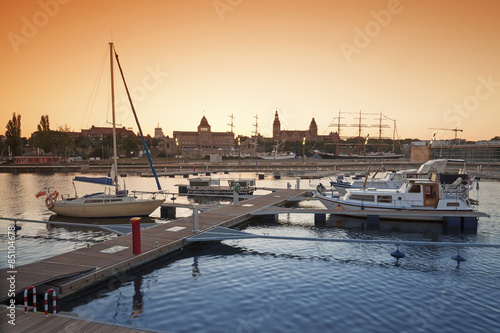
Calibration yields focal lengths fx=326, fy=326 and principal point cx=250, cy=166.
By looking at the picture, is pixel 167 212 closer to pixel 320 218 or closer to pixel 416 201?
pixel 320 218

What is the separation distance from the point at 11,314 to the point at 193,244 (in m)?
10.6

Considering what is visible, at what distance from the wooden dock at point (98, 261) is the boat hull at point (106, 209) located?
22.7 ft

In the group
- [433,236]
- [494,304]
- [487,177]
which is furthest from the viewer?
[487,177]

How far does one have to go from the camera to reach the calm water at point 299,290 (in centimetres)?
1131

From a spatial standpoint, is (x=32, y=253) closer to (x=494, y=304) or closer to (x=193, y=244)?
(x=193, y=244)

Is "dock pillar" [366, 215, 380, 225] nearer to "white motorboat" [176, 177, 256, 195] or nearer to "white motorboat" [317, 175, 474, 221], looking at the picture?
"white motorboat" [317, 175, 474, 221]

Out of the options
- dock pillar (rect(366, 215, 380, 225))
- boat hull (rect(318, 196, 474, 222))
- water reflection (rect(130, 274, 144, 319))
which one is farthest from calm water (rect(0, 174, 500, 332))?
dock pillar (rect(366, 215, 380, 225))

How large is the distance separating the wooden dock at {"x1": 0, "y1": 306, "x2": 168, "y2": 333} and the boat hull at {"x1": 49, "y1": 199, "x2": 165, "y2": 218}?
60.5 ft

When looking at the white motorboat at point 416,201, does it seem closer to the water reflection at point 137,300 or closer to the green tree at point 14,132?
the water reflection at point 137,300

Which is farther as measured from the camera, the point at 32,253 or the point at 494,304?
the point at 32,253

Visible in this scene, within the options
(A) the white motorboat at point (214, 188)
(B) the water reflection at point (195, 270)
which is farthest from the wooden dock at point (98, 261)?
(A) the white motorboat at point (214, 188)

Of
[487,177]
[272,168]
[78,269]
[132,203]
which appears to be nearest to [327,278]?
[78,269]

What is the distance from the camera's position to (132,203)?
2831 cm

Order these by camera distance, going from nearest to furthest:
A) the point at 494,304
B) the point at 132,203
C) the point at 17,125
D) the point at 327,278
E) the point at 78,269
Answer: the point at 494,304, the point at 78,269, the point at 327,278, the point at 132,203, the point at 17,125
